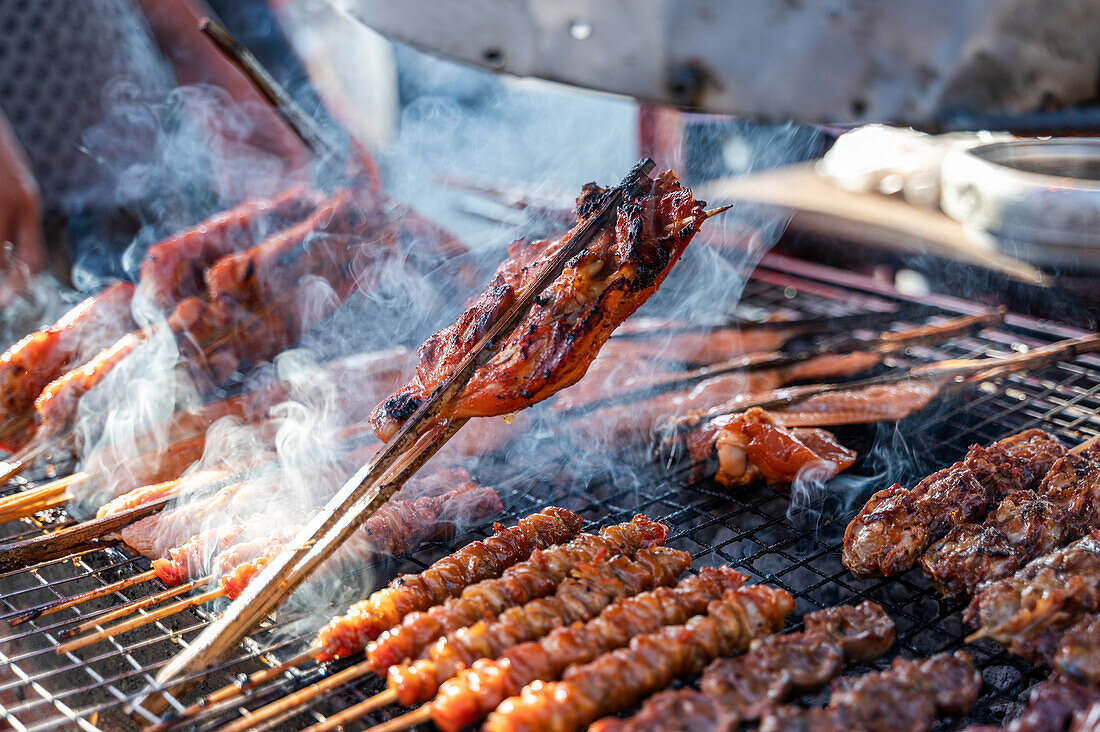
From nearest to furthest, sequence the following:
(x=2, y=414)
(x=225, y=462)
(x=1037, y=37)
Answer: (x=1037, y=37), (x=225, y=462), (x=2, y=414)

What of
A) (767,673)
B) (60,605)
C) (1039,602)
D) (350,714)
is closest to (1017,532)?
(1039,602)

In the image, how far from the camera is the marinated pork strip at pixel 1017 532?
3242 mm

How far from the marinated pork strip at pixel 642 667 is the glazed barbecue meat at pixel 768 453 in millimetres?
1144

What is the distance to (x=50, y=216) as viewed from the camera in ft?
22.9

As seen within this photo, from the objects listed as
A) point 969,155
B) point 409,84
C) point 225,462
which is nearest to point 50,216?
point 225,462

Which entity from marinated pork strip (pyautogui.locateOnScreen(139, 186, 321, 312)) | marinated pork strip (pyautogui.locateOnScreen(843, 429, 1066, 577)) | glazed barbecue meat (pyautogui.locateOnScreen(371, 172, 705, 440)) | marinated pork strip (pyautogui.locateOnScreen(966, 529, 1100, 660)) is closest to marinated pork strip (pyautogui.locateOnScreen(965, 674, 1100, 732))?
marinated pork strip (pyautogui.locateOnScreen(966, 529, 1100, 660))

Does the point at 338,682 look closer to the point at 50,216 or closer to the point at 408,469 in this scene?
the point at 408,469

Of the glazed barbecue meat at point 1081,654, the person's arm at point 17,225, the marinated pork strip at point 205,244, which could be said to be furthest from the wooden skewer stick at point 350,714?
the person's arm at point 17,225

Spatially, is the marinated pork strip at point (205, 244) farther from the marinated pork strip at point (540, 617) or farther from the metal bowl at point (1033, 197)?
the metal bowl at point (1033, 197)

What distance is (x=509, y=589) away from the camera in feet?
10.1

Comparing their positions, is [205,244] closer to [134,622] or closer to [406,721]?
[134,622]

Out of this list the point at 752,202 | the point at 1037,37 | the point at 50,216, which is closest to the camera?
the point at 1037,37

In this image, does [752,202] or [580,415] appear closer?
[580,415]

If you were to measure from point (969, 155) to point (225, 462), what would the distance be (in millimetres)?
5539
